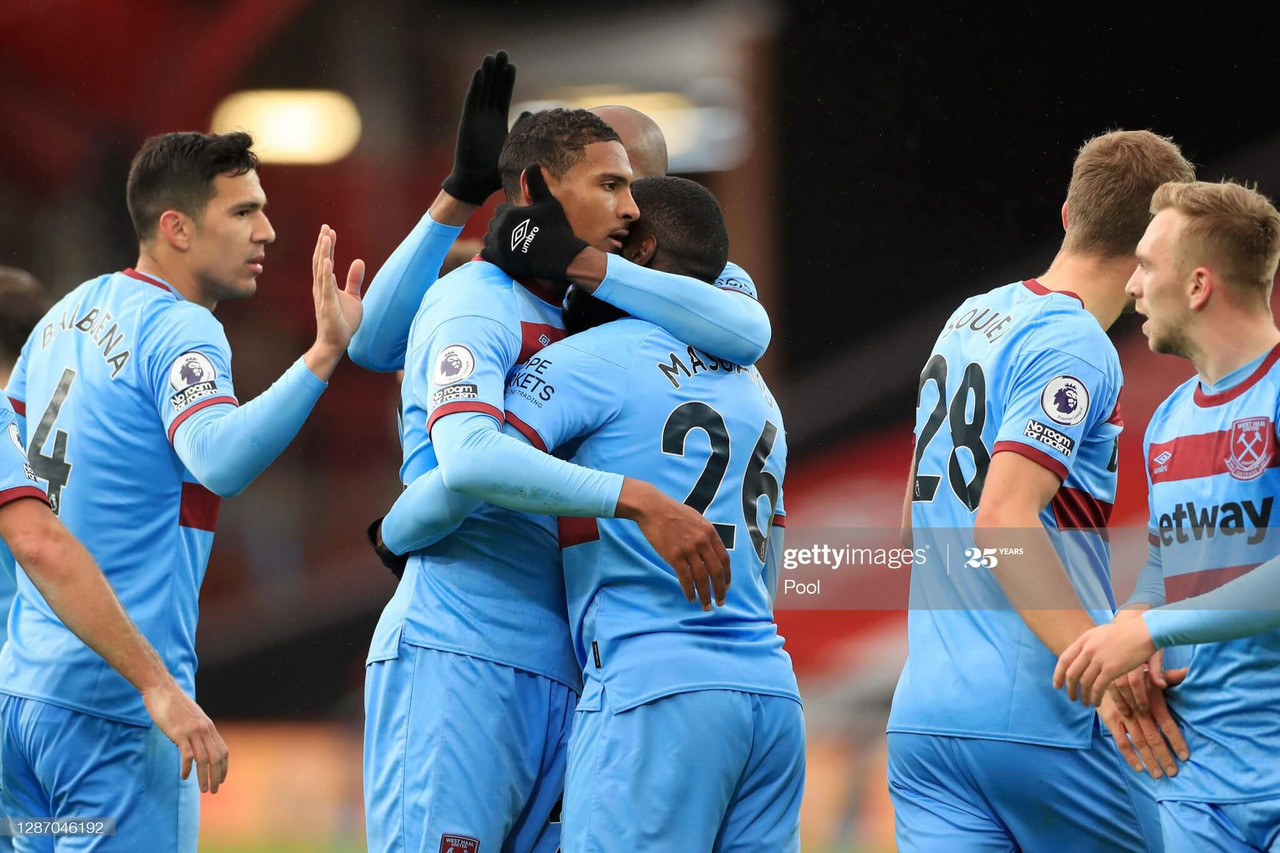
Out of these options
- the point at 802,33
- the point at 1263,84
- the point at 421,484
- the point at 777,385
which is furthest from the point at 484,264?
the point at 1263,84

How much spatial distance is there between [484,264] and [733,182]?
13.9ft

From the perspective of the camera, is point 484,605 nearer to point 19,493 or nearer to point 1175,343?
point 19,493

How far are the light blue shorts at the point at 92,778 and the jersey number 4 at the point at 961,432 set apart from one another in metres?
1.89

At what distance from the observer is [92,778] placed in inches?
125

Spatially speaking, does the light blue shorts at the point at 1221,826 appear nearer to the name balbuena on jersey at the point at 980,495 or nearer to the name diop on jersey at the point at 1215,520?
the name balbuena on jersey at the point at 980,495

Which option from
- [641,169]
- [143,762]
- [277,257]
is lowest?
[143,762]

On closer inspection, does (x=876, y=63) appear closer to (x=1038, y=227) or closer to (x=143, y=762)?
(x=1038, y=227)

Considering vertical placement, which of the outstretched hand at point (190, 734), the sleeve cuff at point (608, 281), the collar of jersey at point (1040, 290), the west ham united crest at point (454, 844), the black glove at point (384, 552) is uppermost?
the collar of jersey at point (1040, 290)

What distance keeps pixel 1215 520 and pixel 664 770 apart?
46.6 inches

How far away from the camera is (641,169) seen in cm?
358

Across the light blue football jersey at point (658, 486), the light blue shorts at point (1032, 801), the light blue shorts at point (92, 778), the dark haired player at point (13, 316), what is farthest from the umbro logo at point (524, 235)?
the dark haired player at point (13, 316)

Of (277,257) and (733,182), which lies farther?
(277,257)

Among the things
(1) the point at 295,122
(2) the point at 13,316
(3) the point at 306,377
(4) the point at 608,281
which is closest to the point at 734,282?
(4) the point at 608,281

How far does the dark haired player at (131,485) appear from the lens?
314cm
